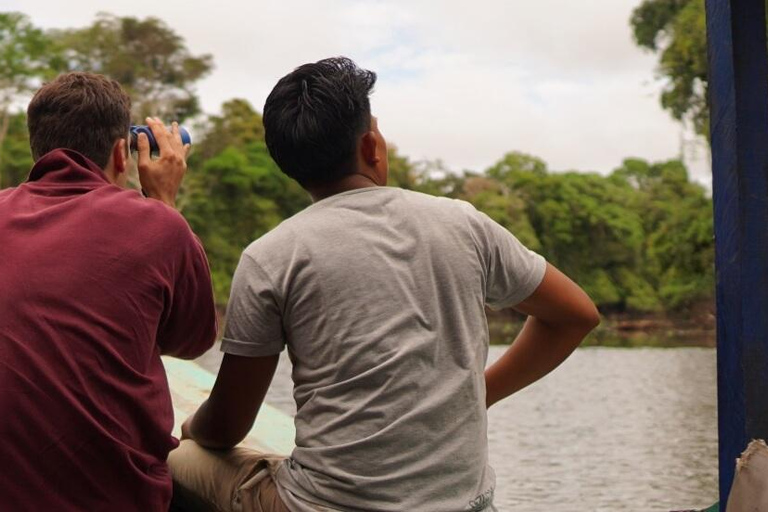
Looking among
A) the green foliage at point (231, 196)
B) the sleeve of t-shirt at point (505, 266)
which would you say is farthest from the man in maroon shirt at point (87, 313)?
the green foliage at point (231, 196)

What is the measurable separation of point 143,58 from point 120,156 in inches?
1706

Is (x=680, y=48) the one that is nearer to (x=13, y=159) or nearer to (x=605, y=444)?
(x=605, y=444)

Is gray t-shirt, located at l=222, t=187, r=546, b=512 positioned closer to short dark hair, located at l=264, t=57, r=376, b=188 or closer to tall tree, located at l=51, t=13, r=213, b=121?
short dark hair, located at l=264, t=57, r=376, b=188

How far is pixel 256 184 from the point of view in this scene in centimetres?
4266

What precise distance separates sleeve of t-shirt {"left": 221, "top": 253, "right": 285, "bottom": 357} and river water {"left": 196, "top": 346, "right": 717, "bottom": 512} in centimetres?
368

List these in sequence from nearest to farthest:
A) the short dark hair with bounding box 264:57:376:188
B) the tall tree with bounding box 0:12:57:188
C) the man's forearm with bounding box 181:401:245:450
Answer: the short dark hair with bounding box 264:57:376:188 → the man's forearm with bounding box 181:401:245:450 → the tall tree with bounding box 0:12:57:188

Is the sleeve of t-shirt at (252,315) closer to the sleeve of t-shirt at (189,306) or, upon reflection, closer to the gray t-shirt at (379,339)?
the gray t-shirt at (379,339)

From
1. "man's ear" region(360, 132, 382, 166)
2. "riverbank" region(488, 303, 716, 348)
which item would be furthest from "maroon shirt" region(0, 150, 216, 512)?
"riverbank" region(488, 303, 716, 348)

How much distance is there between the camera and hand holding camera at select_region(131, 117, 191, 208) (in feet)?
6.97

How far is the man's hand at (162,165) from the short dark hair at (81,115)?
0.11 meters

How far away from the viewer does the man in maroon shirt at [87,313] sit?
1.84m

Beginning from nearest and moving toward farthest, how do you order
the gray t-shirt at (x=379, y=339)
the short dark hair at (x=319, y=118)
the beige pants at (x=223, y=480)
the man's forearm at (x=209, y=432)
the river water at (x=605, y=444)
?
the gray t-shirt at (x=379, y=339) < the short dark hair at (x=319, y=118) < the beige pants at (x=223, y=480) < the man's forearm at (x=209, y=432) < the river water at (x=605, y=444)

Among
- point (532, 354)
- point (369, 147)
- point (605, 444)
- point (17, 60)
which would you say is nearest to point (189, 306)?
point (369, 147)

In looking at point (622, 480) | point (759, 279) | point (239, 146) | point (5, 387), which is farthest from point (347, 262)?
point (239, 146)
